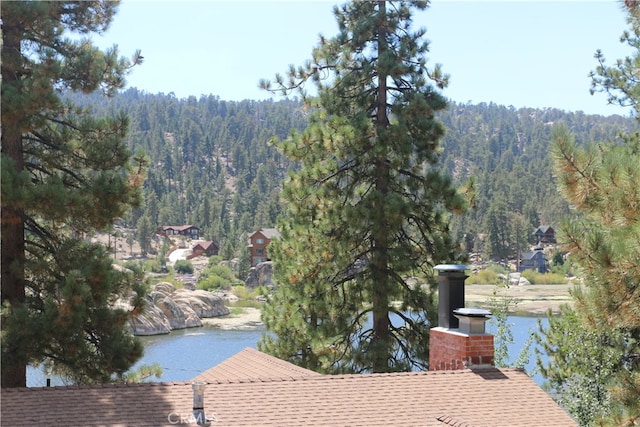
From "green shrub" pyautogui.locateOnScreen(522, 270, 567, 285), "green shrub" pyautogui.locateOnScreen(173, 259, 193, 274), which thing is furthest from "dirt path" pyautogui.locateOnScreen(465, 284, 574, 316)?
"green shrub" pyautogui.locateOnScreen(173, 259, 193, 274)

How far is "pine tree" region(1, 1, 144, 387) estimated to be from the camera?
10.8 m

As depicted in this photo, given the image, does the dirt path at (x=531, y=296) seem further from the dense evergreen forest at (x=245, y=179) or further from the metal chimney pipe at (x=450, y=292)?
the metal chimney pipe at (x=450, y=292)

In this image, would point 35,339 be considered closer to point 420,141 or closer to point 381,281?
point 381,281

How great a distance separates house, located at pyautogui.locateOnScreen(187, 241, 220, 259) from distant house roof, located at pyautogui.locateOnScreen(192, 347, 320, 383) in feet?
292

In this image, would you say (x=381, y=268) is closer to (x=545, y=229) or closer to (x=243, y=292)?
(x=243, y=292)

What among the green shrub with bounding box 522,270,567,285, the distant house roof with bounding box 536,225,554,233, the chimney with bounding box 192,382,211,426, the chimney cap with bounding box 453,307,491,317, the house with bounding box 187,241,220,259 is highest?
the chimney cap with bounding box 453,307,491,317

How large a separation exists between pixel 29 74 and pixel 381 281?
735 cm

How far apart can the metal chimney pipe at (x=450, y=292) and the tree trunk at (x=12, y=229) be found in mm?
5878

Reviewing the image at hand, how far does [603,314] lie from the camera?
7520 mm

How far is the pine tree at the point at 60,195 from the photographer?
424 inches

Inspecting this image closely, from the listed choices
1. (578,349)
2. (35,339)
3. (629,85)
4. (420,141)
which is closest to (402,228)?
(420,141)

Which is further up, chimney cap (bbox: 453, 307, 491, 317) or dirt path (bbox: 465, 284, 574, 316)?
chimney cap (bbox: 453, 307, 491, 317)

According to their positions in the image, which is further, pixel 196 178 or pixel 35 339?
pixel 196 178

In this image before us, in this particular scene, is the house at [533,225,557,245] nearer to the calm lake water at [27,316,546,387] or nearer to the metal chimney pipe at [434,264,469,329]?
the calm lake water at [27,316,546,387]
